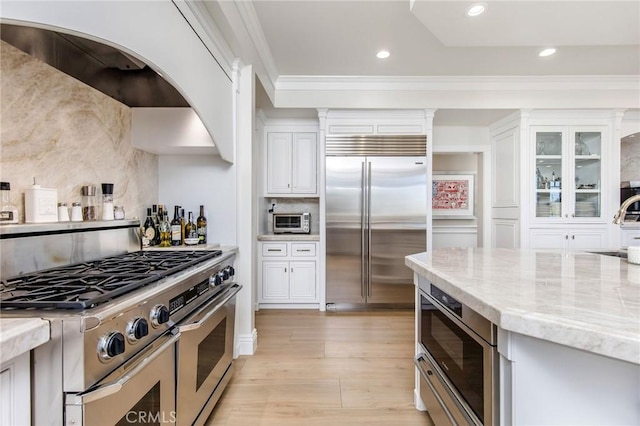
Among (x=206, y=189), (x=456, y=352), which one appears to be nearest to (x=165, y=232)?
(x=206, y=189)

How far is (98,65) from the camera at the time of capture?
5.44ft

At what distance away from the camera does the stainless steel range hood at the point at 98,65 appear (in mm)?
1277

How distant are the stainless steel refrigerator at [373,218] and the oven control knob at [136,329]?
2759 mm

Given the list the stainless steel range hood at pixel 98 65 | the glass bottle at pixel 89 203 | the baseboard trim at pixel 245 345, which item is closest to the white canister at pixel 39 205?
the glass bottle at pixel 89 203

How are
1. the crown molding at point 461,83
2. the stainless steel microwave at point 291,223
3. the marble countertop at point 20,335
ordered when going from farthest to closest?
1. the stainless steel microwave at point 291,223
2. the crown molding at point 461,83
3. the marble countertop at point 20,335

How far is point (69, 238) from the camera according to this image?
1.49m

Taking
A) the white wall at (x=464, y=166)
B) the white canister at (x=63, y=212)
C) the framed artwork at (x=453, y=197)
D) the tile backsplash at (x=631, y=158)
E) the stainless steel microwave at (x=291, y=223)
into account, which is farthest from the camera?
the framed artwork at (x=453, y=197)

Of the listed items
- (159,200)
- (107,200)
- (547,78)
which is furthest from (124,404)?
(547,78)

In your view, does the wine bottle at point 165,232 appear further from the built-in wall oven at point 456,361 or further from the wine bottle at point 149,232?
the built-in wall oven at point 456,361

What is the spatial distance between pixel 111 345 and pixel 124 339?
0.24 feet

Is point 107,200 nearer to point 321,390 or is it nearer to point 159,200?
point 159,200

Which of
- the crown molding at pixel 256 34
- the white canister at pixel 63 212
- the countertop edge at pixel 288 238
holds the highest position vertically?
the crown molding at pixel 256 34

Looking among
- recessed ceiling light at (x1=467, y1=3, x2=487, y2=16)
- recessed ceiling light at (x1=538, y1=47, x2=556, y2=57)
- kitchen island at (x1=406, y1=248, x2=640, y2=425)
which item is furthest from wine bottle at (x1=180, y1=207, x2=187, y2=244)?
recessed ceiling light at (x1=538, y1=47, x2=556, y2=57)

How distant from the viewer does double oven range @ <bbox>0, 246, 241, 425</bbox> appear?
80cm
